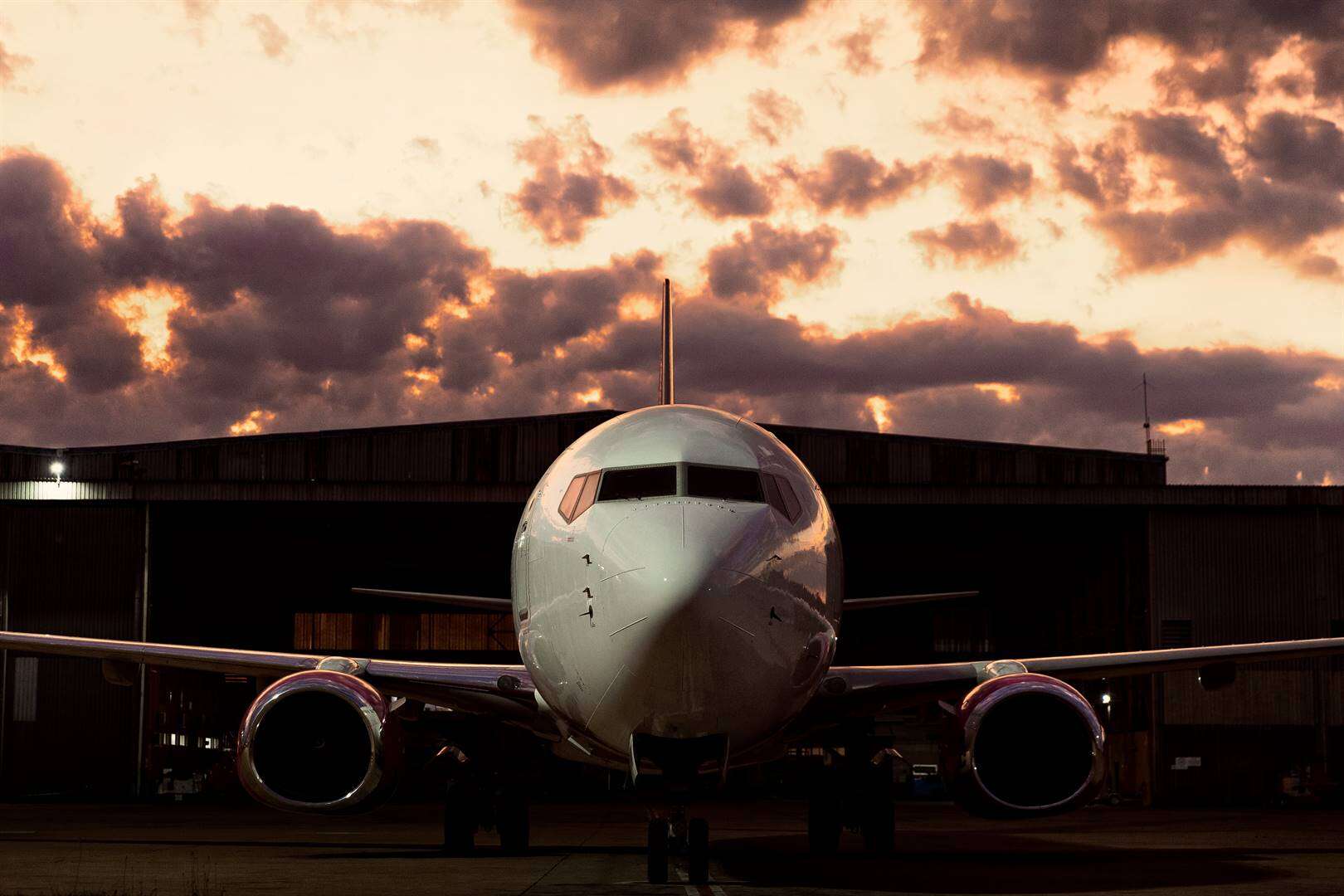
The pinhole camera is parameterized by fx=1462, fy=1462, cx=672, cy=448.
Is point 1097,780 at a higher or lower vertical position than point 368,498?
lower

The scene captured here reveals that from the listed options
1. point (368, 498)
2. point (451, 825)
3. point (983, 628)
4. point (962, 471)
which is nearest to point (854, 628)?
point (983, 628)

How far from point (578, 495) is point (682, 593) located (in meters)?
2.16

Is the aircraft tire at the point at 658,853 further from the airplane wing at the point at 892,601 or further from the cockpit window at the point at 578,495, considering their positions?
the airplane wing at the point at 892,601

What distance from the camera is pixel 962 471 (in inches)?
1492

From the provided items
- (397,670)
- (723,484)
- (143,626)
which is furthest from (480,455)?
(723,484)

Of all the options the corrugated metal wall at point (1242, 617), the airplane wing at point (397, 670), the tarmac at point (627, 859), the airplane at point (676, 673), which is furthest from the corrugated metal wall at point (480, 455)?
the airplane at point (676, 673)

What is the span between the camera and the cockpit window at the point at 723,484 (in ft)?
35.3

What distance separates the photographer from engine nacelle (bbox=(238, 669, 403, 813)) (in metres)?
12.8

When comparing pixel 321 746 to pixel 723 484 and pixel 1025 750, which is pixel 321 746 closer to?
pixel 723 484

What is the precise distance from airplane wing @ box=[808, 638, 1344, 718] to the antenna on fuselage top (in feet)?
24.9

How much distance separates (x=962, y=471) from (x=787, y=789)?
14.8 m

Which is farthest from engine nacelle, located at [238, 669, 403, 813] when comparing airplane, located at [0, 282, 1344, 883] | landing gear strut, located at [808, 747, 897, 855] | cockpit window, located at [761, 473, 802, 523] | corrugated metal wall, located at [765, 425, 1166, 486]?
corrugated metal wall, located at [765, 425, 1166, 486]

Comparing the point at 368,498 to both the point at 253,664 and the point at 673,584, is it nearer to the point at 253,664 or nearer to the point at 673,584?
the point at 253,664

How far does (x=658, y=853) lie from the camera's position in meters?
12.5
